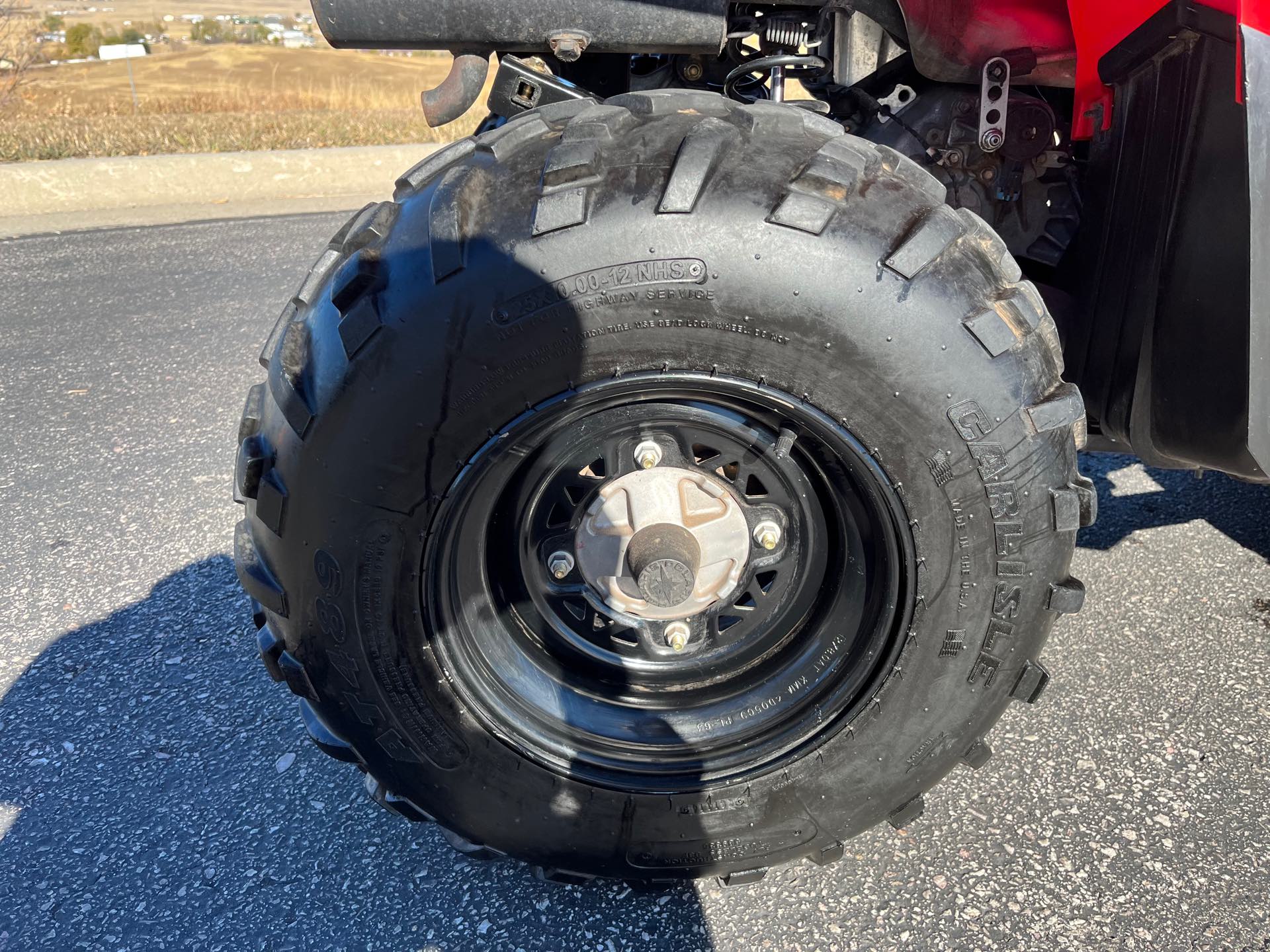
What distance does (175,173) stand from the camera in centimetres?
887

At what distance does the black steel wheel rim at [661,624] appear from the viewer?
1.75 meters

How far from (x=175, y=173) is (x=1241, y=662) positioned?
9.45 meters

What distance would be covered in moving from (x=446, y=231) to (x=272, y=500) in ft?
1.93

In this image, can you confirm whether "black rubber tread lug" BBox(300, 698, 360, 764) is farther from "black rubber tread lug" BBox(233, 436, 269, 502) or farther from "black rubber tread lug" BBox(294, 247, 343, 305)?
"black rubber tread lug" BBox(294, 247, 343, 305)

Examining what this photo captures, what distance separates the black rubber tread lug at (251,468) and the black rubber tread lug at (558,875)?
3.20 ft

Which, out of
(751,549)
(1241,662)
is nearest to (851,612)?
(751,549)

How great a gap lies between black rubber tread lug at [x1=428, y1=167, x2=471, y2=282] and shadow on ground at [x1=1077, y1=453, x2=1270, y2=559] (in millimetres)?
2671

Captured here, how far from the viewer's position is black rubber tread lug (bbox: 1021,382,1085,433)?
1.62 meters

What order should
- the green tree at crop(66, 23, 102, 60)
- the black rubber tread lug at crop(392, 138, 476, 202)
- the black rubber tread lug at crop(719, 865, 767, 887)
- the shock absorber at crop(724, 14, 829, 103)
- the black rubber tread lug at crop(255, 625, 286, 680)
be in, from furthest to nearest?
the green tree at crop(66, 23, 102, 60), the shock absorber at crop(724, 14, 829, 103), the black rubber tread lug at crop(719, 865, 767, 887), the black rubber tread lug at crop(255, 625, 286, 680), the black rubber tread lug at crop(392, 138, 476, 202)

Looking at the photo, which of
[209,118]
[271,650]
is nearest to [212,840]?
[271,650]

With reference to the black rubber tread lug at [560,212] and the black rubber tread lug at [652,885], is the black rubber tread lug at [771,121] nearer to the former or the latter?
the black rubber tread lug at [560,212]

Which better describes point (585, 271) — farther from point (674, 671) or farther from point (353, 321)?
point (674, 671)

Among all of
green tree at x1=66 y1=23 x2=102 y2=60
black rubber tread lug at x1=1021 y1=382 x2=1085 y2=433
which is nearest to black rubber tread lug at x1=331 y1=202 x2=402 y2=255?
black rubber tread lug at x1=1021 y1=382 x2=1085 y2=433

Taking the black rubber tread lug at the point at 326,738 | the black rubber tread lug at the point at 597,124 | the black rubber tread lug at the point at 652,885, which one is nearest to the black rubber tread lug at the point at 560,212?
the black rubber tread lug at the point at 597,124
